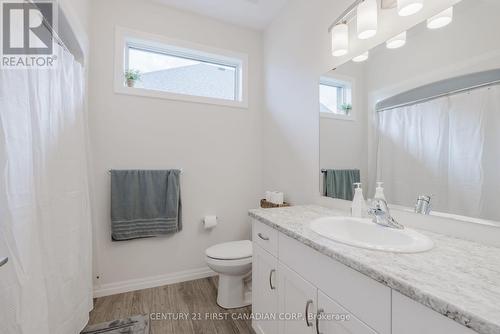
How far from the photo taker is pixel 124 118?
80.3 inches

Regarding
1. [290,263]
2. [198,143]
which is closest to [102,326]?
[290,263]

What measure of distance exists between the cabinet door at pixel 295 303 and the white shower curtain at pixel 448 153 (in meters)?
0.67

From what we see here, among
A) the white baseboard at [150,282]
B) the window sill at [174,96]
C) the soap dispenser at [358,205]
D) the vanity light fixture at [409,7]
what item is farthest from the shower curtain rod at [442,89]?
the white baseboard at [150,282]

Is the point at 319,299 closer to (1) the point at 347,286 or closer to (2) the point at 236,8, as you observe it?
(1) the point at 347,286

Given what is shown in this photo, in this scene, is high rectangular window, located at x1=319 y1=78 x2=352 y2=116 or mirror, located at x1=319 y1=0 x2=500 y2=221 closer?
mirror, located at x1=319 y1=0 x2=500 y2=221

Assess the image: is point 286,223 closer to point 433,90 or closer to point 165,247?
point 433,90

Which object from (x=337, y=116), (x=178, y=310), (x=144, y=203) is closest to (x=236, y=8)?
(x=337, y=116)

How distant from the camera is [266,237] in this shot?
1.35m

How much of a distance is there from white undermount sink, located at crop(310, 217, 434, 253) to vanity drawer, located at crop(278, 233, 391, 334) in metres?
0.11

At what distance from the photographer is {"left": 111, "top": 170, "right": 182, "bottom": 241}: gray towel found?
1969 mm

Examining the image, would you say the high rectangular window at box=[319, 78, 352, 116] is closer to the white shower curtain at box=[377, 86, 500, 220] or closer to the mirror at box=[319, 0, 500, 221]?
the mirror at box=[319, 0, 500, 221]

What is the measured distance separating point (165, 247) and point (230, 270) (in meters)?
0.80

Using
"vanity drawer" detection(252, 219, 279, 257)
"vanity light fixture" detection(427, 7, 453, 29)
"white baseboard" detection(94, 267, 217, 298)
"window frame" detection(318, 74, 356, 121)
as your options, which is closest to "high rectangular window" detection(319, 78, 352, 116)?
"window frame" detection(318, 74, 356, 121)

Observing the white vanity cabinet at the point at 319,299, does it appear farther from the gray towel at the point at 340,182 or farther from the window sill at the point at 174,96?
the window sill at the point at 174,96
